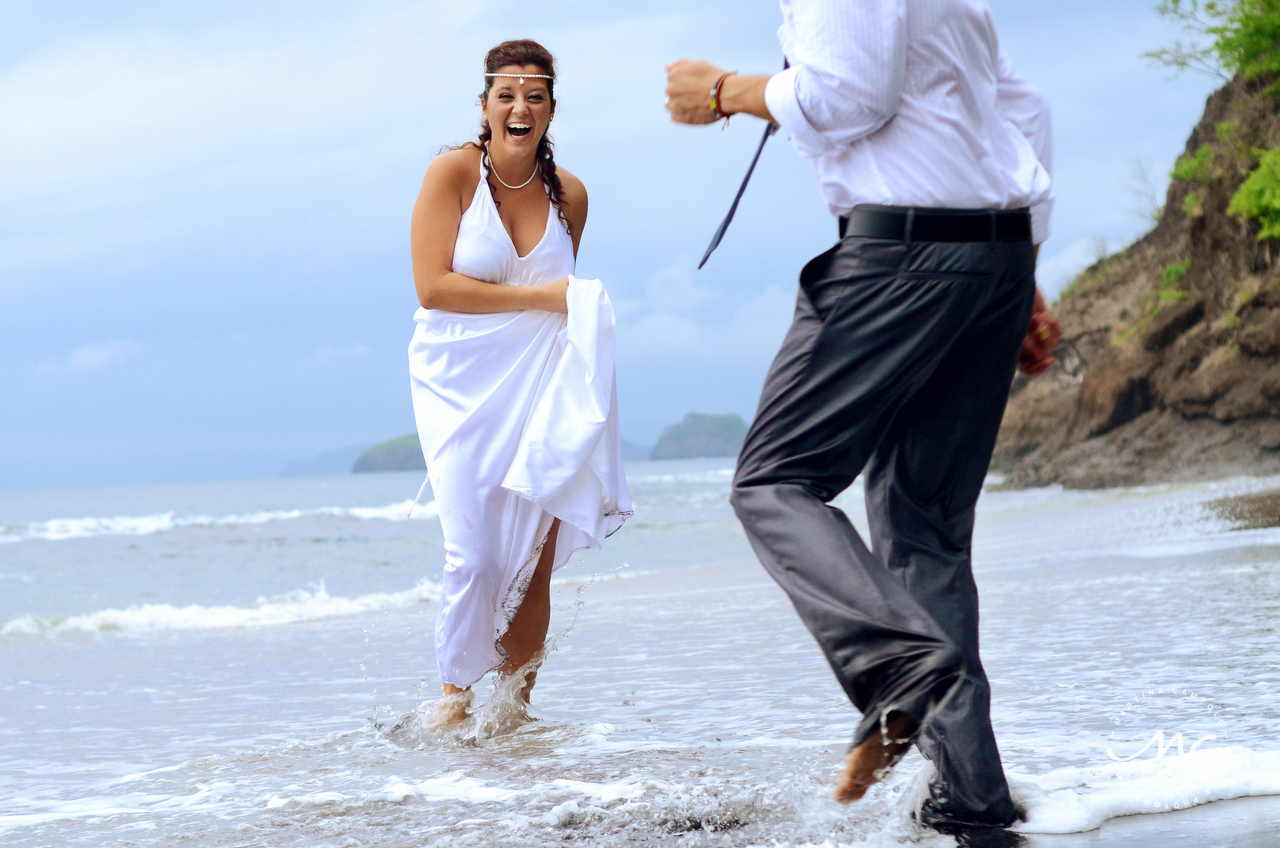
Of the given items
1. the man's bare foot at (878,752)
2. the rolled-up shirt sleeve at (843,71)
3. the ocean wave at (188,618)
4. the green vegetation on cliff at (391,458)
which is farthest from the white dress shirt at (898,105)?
the green vegetation on cliff at (391,458)

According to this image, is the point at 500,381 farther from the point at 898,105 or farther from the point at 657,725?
the point at 898,105

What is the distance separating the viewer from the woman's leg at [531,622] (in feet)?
12.3

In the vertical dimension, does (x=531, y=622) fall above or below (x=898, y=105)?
below

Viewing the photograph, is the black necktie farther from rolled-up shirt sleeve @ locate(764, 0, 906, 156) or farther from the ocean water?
the ocean water

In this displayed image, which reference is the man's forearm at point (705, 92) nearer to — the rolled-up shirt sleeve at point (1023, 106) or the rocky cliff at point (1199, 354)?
the rolled-up shirt sleeve at point (1023, 106)

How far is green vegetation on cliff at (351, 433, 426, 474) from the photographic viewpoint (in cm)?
12438

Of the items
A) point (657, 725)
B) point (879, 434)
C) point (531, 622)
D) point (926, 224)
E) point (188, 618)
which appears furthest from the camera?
point (188, 618)

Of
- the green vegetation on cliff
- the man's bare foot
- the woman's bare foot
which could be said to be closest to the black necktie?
the man's bare foot

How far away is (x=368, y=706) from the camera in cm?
419

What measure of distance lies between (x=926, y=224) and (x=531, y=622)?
2259mm

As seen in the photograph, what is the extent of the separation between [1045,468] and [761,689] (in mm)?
17423

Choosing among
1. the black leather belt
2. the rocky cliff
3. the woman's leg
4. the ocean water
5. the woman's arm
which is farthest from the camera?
the rocky cliff

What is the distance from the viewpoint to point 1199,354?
17.5 m

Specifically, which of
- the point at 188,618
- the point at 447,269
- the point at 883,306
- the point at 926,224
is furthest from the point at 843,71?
the point at 188,618
